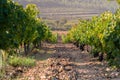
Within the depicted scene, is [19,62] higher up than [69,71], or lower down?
lower down

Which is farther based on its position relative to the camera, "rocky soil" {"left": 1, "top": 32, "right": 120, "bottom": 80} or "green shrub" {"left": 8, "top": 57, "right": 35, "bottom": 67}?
"green shrub" {"left": 8, "top": 57, "right": 35, "bottom": 67}

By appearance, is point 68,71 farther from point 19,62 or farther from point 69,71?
point 19,62

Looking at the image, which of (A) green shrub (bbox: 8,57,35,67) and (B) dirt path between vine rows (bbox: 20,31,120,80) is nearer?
(B) dirt path between vine rows (bbox: 20,31,120,80)

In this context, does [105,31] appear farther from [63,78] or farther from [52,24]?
[52,24]

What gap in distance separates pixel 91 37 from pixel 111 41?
9.11 m

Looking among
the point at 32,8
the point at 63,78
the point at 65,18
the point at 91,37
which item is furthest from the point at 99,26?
the point at 65,18

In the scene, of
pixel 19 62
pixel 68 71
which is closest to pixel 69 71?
pixel 68 71

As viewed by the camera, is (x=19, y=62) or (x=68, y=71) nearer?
(x=68, y=71)

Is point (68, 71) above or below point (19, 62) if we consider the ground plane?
above

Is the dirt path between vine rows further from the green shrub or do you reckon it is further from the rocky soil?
the green shrub

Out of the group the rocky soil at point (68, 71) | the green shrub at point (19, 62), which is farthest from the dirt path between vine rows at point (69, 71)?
the green shrub at point (19, 62)

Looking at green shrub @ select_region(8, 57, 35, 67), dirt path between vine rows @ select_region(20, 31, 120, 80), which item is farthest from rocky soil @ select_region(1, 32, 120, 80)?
green shrub @ select_region(8, 57, 35, 67)

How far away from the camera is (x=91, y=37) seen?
37312 mm

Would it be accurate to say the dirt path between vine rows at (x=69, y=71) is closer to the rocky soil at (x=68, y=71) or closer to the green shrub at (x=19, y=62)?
the rocky soil at (x=68, y=71)
